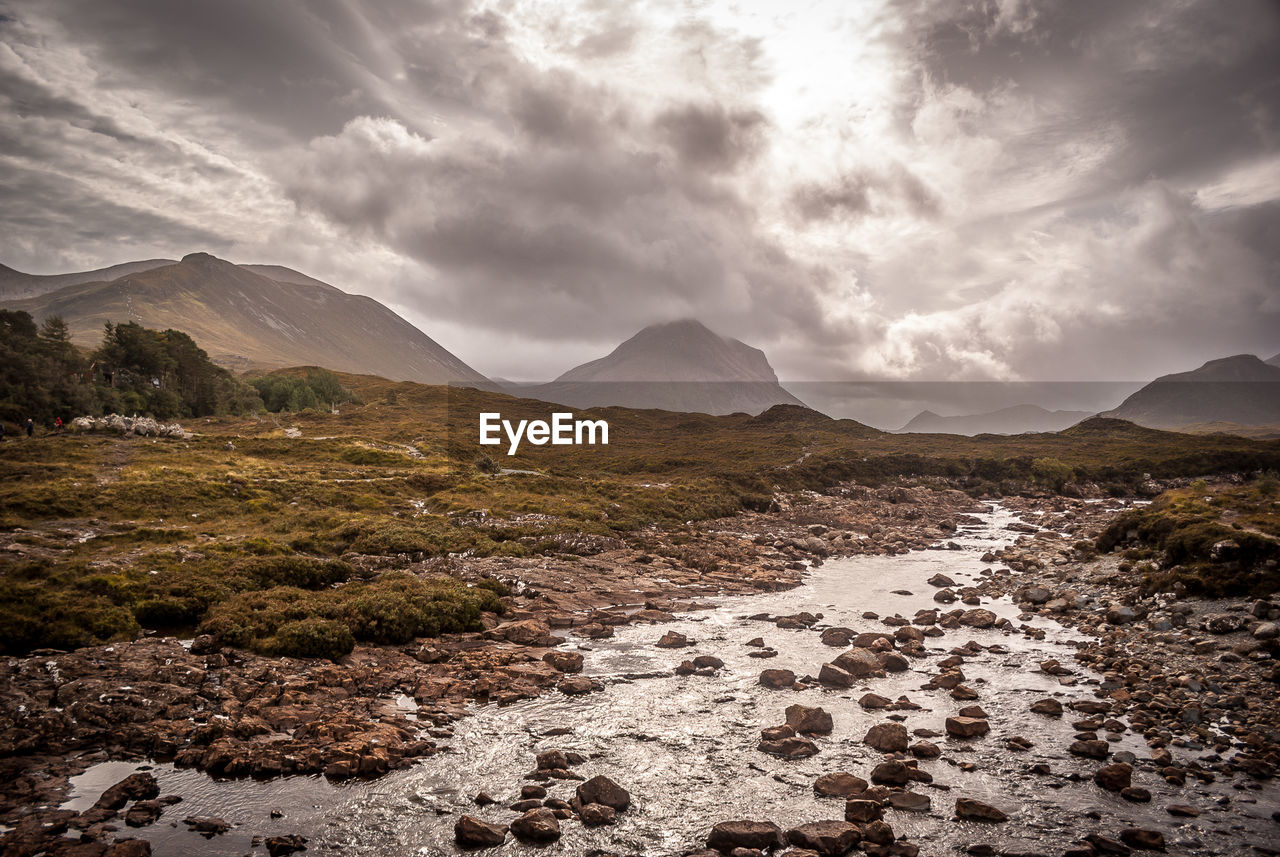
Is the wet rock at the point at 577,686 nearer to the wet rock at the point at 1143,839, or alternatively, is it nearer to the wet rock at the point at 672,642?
the wet rock at the point at 672,642

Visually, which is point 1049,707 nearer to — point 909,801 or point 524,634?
point 909,801

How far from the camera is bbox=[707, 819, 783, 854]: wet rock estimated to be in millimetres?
11928

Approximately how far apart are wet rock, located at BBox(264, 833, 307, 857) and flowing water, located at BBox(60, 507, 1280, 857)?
0.32 meters

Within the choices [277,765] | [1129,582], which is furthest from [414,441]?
[1129,582]

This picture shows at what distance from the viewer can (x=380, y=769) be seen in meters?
14.4

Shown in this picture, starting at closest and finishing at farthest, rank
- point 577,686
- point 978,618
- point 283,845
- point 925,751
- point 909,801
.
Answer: point 283,845 → point 909,801 → point 925,751 → point 577,686 → point 978,618

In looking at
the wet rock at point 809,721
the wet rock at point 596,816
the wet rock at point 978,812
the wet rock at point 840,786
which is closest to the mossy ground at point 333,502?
the wet rock at point 596,816

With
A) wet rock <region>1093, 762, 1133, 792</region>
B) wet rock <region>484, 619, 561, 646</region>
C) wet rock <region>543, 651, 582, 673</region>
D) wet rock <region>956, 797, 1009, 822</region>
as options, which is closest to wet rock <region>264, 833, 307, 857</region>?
wet rock <region>543, 651, 582, 673</region>

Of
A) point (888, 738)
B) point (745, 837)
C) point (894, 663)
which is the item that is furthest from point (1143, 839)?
point (894, 663)

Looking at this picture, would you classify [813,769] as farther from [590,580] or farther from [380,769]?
[590,580]

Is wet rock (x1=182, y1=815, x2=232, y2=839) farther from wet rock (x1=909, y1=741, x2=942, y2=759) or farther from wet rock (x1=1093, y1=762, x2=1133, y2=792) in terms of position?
wet rock (x1=1093, y1=762, x2=1133, y2=792)

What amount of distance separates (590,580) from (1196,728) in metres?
26.0

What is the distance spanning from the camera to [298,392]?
416 ft

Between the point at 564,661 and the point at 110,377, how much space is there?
339ft
